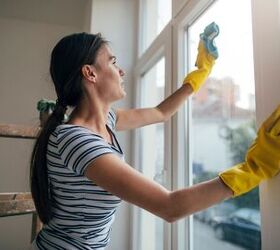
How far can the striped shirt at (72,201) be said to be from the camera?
84cm

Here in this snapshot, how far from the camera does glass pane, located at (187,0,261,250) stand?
0.99 meters

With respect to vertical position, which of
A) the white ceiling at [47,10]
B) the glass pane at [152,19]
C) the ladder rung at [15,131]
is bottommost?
the ladder rung at [15,131]

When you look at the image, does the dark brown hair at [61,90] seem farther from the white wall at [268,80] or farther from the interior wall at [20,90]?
the interior wall at [20,90]

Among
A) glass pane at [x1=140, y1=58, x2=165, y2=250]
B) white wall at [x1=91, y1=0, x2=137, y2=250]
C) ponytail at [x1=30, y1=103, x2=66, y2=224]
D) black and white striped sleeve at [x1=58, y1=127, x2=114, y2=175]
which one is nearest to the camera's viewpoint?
black and white striped sleeve at [x1=58, y1=127, x2=114, y2=175]

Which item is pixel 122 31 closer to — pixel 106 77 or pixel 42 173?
pixel 106 77

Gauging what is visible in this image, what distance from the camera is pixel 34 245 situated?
1.04 metres

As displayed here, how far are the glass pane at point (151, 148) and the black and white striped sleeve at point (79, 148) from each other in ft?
3.52

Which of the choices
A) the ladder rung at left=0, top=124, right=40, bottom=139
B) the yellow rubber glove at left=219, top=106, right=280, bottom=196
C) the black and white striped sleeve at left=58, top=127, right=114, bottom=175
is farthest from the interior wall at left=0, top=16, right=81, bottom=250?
the yellow rubber glove at left=219, top=106, right=280, bottom=196

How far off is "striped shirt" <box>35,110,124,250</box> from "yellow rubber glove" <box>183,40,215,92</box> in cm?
47

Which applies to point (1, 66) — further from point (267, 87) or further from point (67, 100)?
point (267, 87)

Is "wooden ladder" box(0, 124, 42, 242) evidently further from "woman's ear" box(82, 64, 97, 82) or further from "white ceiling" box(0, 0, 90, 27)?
"white ceiling" box(0, 0, 90, 27)

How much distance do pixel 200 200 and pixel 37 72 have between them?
2.52 metres

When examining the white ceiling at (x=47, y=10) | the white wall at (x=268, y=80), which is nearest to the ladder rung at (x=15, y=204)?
the white wall at (x=268, y=80)

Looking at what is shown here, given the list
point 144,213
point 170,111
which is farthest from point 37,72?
point 170,111
